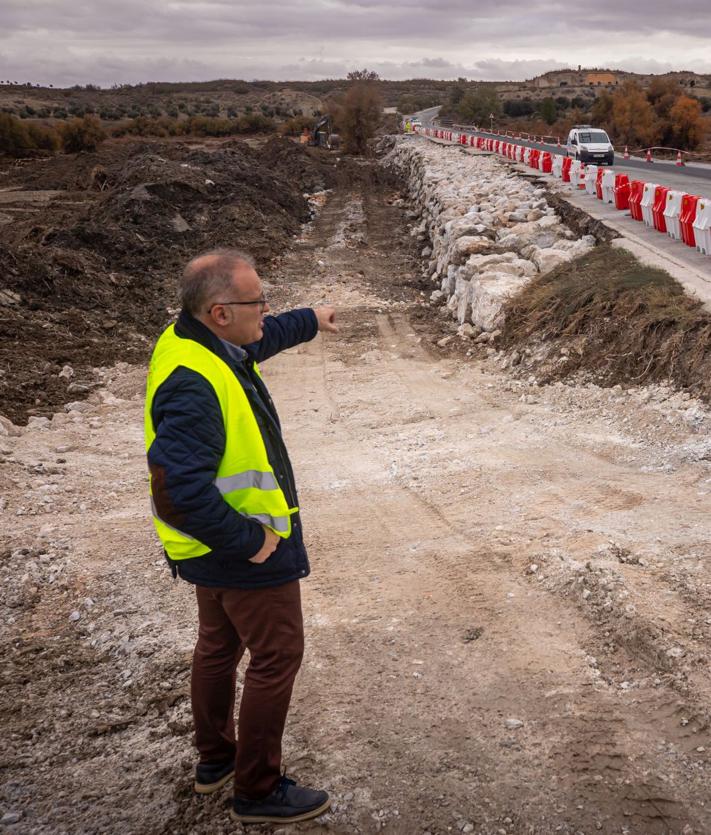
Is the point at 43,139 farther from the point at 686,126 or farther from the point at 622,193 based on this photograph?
the point at 622,193

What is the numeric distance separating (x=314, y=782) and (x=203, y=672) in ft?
2.50

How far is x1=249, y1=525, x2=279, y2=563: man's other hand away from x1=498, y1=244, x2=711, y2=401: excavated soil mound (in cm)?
566

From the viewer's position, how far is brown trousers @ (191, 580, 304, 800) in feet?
9.30

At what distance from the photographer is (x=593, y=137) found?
32531mm

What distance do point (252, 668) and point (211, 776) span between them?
72 centimetres

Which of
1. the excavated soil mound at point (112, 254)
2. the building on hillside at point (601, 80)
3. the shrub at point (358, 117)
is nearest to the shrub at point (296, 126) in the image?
the shrub at point (358, 117)

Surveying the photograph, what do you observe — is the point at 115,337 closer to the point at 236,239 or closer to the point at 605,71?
the point at 236,239

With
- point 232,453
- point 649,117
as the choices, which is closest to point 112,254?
point 232,453

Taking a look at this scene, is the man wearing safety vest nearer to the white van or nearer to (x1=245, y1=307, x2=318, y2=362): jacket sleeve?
(x1=245, y1=307, x2=318, y2=362): jacket sleeve

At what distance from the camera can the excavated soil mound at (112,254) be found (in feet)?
35.2

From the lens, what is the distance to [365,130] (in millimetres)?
43938

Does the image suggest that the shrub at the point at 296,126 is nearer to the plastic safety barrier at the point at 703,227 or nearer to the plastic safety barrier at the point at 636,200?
the plastic safety barrier at the point at 636,200

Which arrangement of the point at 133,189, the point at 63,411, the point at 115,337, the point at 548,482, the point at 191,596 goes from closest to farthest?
1. the point at 191,596
2. the point at 548,482
3. the point at 63,411
4. the point at 115,337
5. the point at 133,189

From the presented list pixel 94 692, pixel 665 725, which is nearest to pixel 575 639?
pixel 665 725
